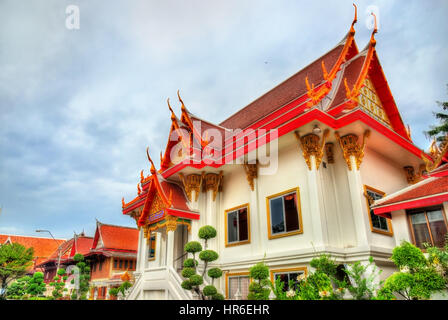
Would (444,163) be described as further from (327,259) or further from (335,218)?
(327,259)

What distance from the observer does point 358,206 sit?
9.44 metres

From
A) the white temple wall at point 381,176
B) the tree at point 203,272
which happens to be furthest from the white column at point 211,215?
the white temple wall at point 381,176

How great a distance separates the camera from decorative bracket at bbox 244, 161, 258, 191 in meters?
12.0

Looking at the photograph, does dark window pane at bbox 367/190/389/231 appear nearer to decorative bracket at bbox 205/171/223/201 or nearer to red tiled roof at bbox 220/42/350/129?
red tiled roof at bbox 220/42/350/129

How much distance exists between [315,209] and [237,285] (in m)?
4.23

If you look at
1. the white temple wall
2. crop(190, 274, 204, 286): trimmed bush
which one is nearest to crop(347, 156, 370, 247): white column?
the white temple wall

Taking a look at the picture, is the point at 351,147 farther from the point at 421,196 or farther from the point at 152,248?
the point at 152,248

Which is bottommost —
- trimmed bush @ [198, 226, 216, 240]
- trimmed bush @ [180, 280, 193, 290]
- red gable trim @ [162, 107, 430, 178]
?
trimmed bush @ [180, 280, 193, 290]

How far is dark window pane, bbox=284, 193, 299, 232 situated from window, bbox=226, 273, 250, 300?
2510 mm

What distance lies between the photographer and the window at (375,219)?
9688 mm

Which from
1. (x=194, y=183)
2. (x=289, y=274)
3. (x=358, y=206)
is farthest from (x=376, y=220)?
(x=194, y=183)
